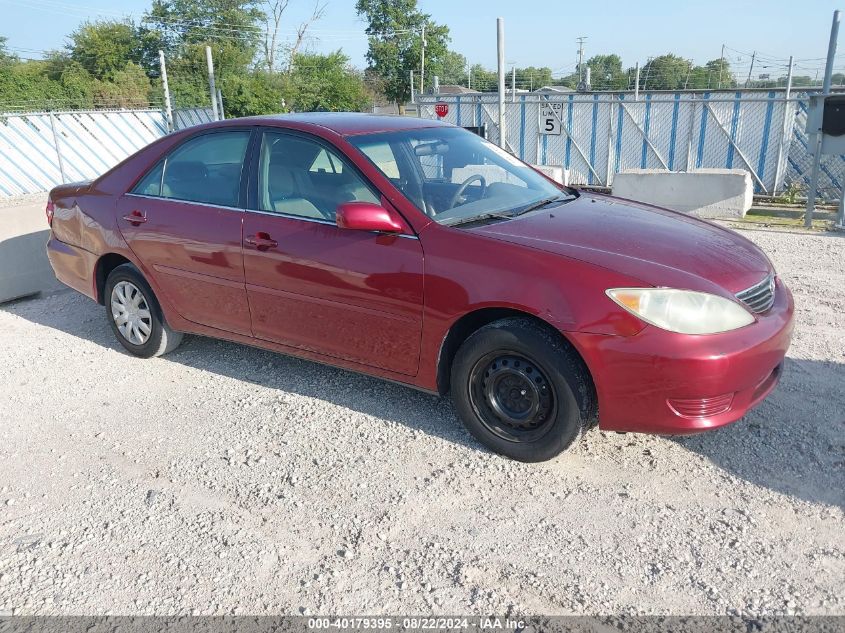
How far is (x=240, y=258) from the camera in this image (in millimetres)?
4293

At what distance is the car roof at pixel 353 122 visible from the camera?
426 centimetres

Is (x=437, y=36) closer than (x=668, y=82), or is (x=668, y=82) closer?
(x=668, y=82)

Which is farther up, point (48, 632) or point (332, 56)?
point (332, 56)

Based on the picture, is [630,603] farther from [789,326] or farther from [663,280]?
[789,326]

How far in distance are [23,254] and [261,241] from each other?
4.00m

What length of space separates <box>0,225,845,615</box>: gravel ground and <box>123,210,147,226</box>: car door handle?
1112mm

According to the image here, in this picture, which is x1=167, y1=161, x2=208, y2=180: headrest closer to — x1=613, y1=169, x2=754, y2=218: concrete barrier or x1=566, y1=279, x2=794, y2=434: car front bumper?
x1=566, y1=279, x2=794, y2=434: car front bumper

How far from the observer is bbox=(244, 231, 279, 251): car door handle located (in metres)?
4.13

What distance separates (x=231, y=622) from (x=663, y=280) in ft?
7.50

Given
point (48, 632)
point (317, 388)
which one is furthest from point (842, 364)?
point (48, 632)

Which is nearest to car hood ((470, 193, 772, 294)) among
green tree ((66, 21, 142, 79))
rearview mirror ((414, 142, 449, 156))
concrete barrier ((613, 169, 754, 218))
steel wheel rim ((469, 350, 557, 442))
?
steel wheel rim ((469, 350, 557, 442))

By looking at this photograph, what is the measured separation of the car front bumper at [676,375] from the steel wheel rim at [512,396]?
0.27 metres

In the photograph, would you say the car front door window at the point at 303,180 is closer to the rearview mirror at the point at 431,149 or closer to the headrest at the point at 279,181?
the headrest at the point at 279,181

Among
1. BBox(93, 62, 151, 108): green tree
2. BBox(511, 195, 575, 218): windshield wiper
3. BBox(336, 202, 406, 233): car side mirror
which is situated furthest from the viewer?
BBox(93, 62, 151, 108): green tree
